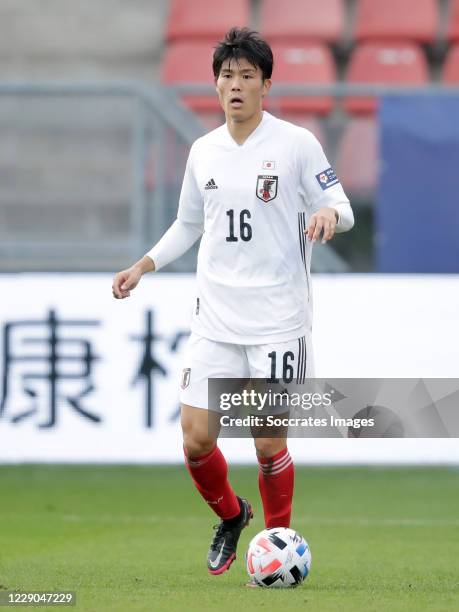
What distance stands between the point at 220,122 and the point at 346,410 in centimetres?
566

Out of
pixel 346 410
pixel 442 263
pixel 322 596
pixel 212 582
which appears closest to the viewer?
pixel 322 596

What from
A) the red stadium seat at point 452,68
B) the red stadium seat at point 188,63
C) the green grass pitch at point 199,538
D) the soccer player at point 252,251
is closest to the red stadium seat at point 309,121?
the red stadium seat at point 188,63

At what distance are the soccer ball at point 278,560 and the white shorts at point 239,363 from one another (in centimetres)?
61

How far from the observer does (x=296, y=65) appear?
14.8 metres

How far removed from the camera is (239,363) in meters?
5.91

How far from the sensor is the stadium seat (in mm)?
11391

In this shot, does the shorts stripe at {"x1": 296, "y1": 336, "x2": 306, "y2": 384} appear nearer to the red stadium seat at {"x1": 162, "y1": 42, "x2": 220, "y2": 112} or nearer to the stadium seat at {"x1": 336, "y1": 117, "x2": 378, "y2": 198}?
the stadium seat at {"x1": 336, "y1": 117, "x2": 378, "y2": 198}

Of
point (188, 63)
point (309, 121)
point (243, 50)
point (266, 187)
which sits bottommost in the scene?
point (266, 187)

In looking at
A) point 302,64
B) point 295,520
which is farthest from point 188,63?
point 295,520

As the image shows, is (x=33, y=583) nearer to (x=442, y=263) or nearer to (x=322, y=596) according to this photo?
(x=322, y=596)

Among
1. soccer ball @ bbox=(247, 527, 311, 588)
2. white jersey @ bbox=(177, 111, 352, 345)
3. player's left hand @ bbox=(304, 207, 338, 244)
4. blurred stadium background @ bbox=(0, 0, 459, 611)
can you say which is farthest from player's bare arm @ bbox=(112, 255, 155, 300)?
blurred stadium background @ bbox=(0, 0, 459, 611)

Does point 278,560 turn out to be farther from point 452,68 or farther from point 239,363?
point 452,68

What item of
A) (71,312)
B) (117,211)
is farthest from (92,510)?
(117,211)

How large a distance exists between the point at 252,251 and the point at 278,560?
124 cm
